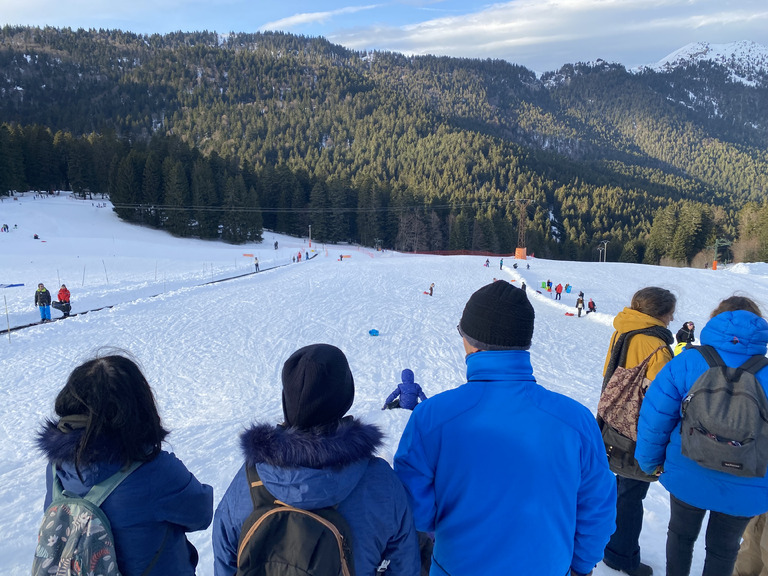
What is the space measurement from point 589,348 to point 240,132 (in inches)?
4994

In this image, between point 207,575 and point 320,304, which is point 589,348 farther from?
point 207,575

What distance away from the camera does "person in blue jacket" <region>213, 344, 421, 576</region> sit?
1.48 m

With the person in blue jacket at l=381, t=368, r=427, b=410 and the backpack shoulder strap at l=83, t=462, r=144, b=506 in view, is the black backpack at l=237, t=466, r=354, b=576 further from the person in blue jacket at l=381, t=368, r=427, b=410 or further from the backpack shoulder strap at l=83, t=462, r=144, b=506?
the person in blue jacket at l=381, t=368, r=427, b=410

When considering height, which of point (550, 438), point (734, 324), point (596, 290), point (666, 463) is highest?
point (734, 324)

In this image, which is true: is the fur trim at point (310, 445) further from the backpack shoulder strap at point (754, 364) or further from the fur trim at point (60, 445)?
the backpack shoulder strap at point (754, 364)

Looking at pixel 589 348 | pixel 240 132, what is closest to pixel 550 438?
pixel 589 348

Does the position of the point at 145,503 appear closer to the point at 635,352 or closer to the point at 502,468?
the point at 502,468

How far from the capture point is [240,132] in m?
124

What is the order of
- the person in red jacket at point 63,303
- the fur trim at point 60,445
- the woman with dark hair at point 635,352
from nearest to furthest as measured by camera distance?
1. the fur trim at point 60,445
2. the woman with dark hair at point 635,352
3. the person in red jacket at point 63,303

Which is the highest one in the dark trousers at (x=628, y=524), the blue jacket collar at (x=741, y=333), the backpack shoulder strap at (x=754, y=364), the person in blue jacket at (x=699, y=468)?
the blue jacket collar at (x=741, y=333)

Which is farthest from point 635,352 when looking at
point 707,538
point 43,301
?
point 43,301

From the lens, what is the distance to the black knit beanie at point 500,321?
1.76 meters

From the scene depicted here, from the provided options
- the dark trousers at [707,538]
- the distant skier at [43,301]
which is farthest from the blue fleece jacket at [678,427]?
the distant skier at [43,301]

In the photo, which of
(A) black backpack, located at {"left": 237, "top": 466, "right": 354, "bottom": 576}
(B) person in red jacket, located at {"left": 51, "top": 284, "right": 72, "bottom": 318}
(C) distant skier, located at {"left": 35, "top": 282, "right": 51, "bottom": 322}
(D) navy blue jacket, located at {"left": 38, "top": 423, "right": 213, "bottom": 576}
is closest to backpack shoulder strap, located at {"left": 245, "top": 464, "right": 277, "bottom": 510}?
(A) black backpack, located at {"left": 237, "top": 466, "right": 354, "bottom": 576}
